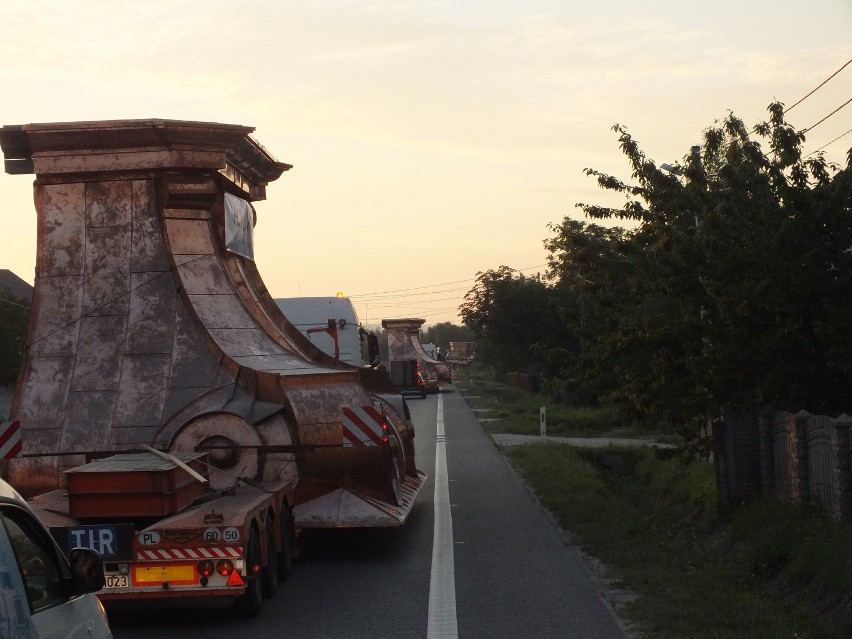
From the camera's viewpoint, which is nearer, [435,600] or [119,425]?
[435,600]

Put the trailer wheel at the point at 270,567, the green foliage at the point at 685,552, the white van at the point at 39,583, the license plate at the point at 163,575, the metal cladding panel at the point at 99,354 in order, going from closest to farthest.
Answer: the white van at the point at 39,583 < the green foliage at the point at 685,552 < the license plate at the point at 163,575 < the trailer wheel at the point at 270,567 < the metal cladding panel at the point at 99,354

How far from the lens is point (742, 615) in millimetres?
9680

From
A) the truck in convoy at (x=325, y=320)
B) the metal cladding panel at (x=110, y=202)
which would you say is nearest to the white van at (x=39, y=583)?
the metal cladding panel at (x=110, y=202)

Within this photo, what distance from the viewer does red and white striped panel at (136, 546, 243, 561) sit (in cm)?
1002

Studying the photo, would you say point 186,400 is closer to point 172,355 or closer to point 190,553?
point 172,355

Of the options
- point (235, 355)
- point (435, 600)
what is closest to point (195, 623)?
point (435, 600)

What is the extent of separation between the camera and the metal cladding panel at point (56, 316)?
15430mm

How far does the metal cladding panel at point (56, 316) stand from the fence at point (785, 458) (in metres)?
8.39

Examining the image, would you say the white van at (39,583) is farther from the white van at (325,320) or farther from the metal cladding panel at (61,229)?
the white van at (325,320)

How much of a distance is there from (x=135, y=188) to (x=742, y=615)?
9.62 meters

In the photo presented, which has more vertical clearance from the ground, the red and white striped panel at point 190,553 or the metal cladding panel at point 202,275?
the metal cladding panel at point 202,275

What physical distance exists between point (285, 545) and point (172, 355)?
3630 mm

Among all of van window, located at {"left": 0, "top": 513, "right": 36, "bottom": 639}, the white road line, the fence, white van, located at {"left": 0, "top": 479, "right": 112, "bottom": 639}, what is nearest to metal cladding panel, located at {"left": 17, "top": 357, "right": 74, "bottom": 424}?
the white road line

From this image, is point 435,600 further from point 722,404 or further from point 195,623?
point 722,404
